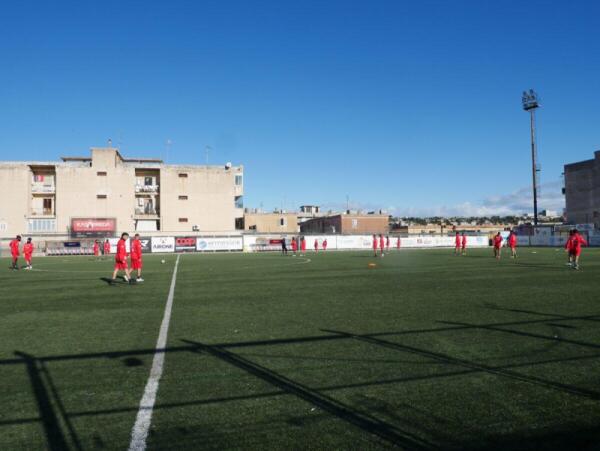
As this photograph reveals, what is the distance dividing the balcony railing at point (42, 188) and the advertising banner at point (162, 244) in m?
24.0

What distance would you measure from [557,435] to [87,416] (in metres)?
4.28

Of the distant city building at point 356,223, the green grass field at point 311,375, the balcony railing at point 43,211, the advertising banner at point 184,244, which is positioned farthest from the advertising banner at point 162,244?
the distant city building at point 356,223

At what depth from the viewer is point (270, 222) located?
9438 cm

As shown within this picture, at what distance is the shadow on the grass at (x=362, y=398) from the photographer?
3.83 metres

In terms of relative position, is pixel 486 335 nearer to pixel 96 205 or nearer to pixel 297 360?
pixel 297 360

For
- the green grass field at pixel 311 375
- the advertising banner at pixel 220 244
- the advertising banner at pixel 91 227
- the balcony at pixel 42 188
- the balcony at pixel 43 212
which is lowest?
the green grass field at pixel 311 375

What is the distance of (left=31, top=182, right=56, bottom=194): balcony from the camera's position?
213ft

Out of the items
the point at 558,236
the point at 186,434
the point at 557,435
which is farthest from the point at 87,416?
the point at 558,236

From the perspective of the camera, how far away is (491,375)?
5484 mm

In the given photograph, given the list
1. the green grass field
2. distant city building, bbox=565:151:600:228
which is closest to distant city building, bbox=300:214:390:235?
distant city building, bbox=565:151:600:228

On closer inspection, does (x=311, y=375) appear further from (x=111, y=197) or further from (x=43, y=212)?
(x=43, y=212)

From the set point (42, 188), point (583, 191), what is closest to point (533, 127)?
point (583, 191)

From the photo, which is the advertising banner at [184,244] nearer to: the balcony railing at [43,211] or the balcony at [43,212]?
the balcony at [43,212]

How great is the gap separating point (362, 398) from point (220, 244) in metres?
50.4
